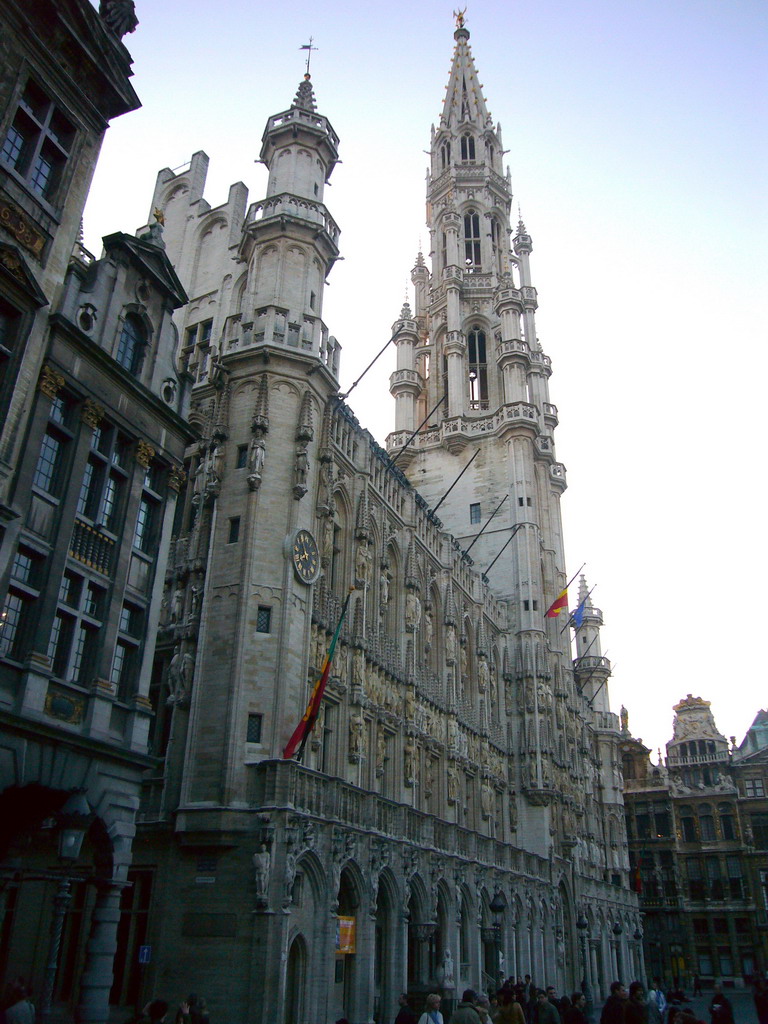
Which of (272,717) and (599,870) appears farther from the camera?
(599,870)

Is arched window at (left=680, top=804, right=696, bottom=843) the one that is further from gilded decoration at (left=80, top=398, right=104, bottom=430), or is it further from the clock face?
gilded decoration at (left=80, top=398, right=104, bottom=430)

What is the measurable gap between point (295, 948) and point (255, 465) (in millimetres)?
16302

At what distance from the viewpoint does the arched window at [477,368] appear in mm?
76375

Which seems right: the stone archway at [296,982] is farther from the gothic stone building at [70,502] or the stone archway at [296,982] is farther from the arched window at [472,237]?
the arched window at [472,237]

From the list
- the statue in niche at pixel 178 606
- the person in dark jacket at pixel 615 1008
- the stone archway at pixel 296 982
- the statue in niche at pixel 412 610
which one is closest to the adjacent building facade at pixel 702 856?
the statue in niche at pixel 412 610

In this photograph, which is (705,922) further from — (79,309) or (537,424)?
(79,309)

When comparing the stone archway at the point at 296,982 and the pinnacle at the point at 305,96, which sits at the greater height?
the pinnacle at the point at 305,96

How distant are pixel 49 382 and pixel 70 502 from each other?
118 inches

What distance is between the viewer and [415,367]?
253 feet

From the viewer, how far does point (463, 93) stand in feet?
313

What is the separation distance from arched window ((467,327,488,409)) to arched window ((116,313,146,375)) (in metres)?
51.4

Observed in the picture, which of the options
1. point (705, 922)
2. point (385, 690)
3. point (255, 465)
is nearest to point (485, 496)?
point (385, 690)

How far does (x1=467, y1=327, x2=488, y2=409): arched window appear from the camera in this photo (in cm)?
7638

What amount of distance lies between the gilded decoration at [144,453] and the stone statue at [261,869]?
39.8ft
